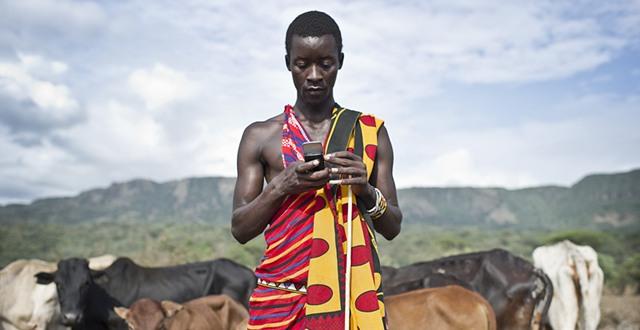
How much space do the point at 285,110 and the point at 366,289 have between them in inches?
34.9

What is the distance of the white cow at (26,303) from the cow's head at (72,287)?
3.77 feet

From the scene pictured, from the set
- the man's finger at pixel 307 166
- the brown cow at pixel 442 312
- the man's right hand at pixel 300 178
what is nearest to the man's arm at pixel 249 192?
the man's right hand at pixel 300 178

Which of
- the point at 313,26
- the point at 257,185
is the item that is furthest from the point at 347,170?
the point at 313,26

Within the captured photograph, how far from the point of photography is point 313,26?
9.47ft

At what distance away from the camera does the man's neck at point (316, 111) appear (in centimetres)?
301

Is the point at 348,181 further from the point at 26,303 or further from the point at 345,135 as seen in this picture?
the point at 26,303

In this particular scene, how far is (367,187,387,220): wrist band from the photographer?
2.83 meters

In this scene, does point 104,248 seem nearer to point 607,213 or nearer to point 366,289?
point 366,289

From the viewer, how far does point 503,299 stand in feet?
35.3

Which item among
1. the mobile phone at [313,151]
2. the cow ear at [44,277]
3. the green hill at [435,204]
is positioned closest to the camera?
the mobile phone at [313,151]

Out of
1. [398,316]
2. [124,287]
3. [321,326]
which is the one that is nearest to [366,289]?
[321,326]

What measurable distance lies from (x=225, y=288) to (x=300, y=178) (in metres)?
10.3

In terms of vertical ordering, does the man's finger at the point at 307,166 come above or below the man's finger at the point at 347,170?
above

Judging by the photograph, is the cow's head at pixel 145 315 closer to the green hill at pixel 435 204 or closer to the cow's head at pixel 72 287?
the cow's head at pixel 72 287
